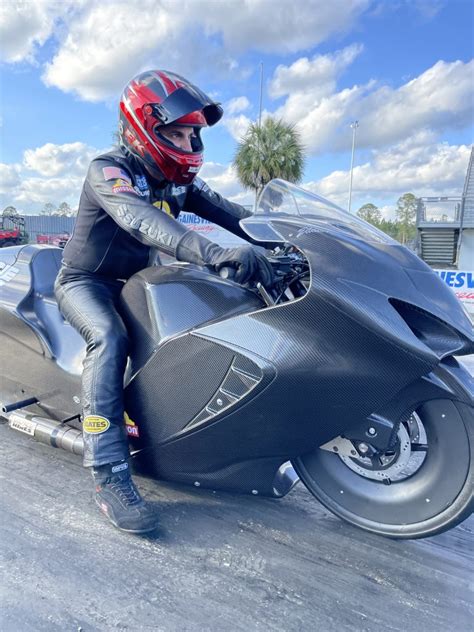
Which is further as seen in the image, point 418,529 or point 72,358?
point 72,358

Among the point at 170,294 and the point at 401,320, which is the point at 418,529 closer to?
the point at 401,320

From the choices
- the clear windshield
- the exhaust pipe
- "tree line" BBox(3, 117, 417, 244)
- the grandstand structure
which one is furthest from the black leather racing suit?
"tree line" BBox(3, 117, 417, 244)

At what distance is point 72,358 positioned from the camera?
2.65 meters

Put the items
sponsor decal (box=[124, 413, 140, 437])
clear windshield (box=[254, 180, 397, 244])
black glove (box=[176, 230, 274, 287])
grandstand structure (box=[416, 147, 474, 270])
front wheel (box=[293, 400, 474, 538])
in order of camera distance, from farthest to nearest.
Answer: grandstand structure (box=[416, 147, 474, 270])
sponsor decal (box=[124, 413, 140, 437])
clear windshield (box=[254, 180, 397, 244])
front wheel (box=[293, 400, 474, 538])
black glove (box=[176, 230, 274, 287])

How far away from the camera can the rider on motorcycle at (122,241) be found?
2.16 metres

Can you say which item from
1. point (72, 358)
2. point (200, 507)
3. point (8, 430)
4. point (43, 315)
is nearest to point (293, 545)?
point (200, 507)

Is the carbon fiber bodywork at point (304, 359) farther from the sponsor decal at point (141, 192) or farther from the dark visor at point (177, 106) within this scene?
the dark visor at point (177, 106)

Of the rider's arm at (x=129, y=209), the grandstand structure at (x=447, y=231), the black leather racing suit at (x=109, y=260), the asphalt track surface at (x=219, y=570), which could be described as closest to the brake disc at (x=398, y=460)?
the asphalt track surface at (x=219, y=570)

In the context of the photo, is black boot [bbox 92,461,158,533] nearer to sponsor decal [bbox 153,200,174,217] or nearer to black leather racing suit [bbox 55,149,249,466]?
black leather racing suit [bbox 55,149,249,466]

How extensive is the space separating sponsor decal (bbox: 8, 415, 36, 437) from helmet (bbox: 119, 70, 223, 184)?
157 centimetres

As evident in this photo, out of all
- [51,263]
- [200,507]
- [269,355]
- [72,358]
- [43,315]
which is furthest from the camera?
[51,263]

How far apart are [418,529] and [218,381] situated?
1060mm

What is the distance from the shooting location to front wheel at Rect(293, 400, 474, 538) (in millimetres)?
1983

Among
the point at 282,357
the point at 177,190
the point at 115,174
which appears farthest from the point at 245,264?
the point at 177,190
